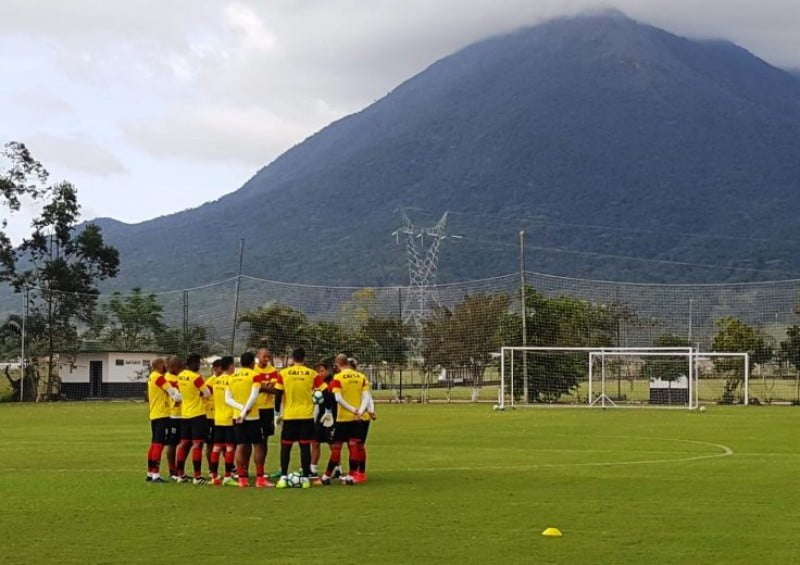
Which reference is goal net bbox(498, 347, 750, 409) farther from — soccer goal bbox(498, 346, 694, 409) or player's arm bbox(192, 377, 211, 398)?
player's arm bbox(192, 377, 211, 398)

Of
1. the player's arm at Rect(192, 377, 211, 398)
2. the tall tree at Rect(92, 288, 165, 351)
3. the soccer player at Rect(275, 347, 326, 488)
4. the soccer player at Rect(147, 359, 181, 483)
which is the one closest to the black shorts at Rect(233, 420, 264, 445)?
the soccer player at Rect(275, 347, 326, 488)

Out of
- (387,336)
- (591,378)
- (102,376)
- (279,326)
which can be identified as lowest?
(102,376)

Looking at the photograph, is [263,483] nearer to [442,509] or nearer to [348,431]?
[348,431]

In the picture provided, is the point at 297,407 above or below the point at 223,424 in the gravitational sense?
above

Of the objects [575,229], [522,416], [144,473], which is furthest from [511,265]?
[144,473]

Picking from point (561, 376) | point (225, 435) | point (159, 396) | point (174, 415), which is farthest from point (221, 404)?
point (561, 376)

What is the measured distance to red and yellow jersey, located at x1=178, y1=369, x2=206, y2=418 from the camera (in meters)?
18.0

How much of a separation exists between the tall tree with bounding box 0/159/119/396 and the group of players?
51069mm

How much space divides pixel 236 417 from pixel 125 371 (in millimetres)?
51580

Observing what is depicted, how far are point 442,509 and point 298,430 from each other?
370 cm

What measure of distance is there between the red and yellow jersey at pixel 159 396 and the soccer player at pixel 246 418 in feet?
4.64

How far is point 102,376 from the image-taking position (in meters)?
66.8

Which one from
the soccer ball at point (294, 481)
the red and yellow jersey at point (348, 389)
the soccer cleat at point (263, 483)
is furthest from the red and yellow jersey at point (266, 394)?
the soccer ball at point (294, 481)

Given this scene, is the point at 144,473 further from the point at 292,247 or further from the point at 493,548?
the point at 292,247
